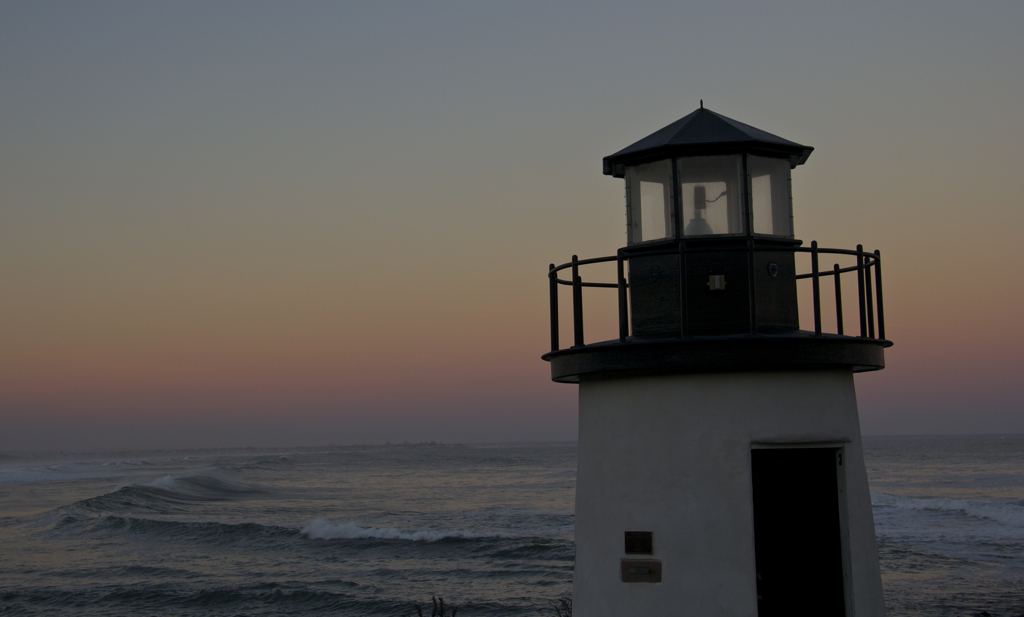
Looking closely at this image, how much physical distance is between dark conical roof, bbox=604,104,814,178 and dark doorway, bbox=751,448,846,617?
1.82 m

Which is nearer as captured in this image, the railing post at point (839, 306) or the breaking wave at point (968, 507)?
the railing post at point (839, 306)

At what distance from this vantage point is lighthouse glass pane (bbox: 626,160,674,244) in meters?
5.35

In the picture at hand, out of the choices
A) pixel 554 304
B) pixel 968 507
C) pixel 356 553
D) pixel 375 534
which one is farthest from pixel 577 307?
pixel 968 507

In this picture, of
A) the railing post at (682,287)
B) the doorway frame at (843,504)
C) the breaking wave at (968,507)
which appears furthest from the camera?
the breaking wave at (968,507)

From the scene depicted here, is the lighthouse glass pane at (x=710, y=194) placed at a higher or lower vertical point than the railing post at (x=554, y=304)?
higher

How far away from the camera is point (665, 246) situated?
17.3 feet

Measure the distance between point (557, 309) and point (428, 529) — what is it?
22.8 m

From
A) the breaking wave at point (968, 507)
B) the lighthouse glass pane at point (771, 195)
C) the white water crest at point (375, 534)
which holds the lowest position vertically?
the breaking wave at point (968, 507)

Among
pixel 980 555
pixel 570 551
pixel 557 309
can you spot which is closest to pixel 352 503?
pixel 570 551

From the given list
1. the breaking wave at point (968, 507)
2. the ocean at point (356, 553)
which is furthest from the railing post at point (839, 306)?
the breaking wave at point (968, 507)

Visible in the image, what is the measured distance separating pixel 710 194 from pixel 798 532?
7.33ft

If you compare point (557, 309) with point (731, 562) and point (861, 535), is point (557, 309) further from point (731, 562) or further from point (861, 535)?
point (861, 535)

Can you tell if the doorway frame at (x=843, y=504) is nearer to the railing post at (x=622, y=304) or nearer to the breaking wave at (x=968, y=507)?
the railing post at (x=622, y=304)

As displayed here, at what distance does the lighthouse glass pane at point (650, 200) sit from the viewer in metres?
5.35
